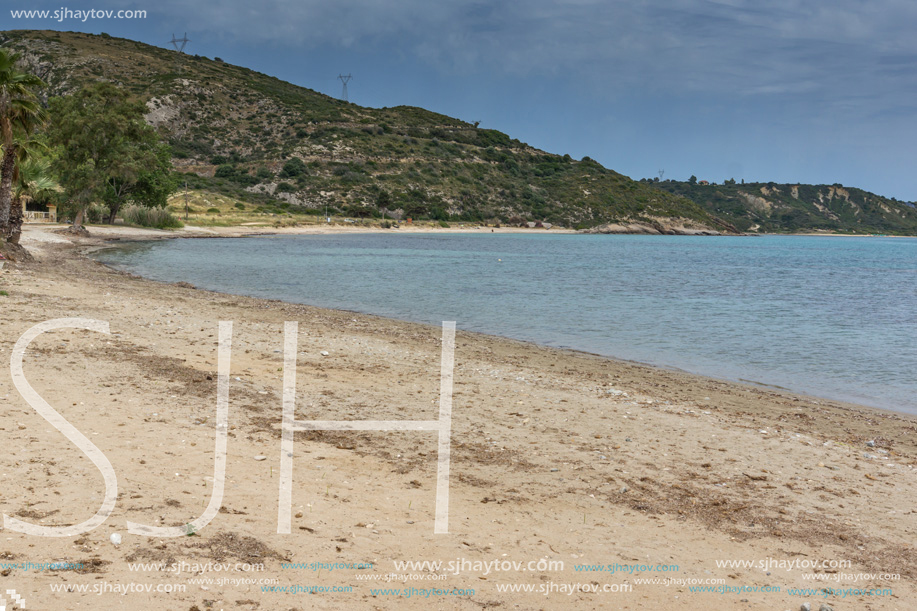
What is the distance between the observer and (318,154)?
110 m

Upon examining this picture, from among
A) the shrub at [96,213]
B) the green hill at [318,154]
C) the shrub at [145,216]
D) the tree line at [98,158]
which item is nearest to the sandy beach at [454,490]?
the tree line at [98,158]

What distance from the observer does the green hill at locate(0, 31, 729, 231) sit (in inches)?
3969

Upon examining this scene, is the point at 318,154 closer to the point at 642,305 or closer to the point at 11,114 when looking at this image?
the point at 11,114

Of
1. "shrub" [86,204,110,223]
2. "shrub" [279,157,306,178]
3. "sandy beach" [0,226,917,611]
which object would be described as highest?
"shrub" [279,157,306,178]

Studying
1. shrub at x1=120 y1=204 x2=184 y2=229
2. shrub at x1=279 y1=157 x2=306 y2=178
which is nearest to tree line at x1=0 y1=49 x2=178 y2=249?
shrub at x1=120 y1=204 x2=184 y2=229

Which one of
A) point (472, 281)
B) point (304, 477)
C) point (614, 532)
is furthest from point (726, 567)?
point (472, 281)

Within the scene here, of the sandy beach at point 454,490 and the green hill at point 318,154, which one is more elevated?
the green hill at point 318,154

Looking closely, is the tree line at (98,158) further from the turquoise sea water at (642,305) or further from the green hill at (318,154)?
the green hill at (318,154)

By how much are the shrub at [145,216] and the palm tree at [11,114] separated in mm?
35344

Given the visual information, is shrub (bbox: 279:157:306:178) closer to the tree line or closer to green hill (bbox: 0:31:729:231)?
green hill (bbox: 0:31:729:231)

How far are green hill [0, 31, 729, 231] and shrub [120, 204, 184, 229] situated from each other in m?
29.7

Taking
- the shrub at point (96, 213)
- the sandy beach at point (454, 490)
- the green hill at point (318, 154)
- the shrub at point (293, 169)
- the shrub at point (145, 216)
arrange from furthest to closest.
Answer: the green hill at point (318, 154), the shrub at point (293, 169), the shrub at point (145, 216), the shrub at point (96, 213), the sandy beach at point (454, 490)

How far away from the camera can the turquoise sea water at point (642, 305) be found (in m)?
15.2

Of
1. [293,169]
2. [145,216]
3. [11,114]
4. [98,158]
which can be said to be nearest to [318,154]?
[293,169]
